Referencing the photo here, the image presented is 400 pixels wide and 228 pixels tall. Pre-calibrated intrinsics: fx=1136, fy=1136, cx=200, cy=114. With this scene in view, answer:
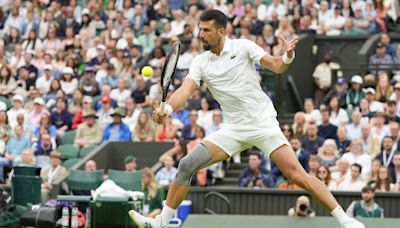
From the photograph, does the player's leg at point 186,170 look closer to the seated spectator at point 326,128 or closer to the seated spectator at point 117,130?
the seated spectator at point 326,128

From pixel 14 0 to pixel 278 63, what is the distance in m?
16.4

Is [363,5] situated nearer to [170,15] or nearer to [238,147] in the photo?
[170,15]

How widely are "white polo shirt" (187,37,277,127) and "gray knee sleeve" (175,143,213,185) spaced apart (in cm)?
38

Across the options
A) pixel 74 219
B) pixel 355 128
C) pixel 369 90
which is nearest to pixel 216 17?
pixel 74 219

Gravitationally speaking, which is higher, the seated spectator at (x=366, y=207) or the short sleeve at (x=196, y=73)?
the short sleeve at (x=196, y=73)

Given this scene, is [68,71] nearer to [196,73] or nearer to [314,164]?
[314,164]

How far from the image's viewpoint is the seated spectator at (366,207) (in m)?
15.2

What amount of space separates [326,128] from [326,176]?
1.77 m

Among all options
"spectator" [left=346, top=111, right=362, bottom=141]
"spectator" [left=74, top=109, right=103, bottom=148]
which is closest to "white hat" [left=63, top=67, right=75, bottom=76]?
"spectator" [left=74, top=109, right=103, bottom=148]

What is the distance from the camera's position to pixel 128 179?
16797 millimetres

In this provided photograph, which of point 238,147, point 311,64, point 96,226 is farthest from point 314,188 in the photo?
point 311,64

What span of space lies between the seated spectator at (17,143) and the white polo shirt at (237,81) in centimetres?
933

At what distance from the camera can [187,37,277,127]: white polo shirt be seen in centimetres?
1035

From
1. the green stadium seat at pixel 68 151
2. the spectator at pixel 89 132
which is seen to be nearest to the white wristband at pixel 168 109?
the green stadium seat at pixel 68 151
